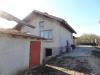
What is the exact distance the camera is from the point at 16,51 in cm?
1047

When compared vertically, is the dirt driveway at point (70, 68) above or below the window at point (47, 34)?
below

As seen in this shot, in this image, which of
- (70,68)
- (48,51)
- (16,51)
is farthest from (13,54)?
(48,51)

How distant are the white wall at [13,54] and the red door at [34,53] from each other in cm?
81

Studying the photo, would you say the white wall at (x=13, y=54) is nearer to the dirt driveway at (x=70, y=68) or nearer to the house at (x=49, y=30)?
the dirt driveway at (x=70, y=68)

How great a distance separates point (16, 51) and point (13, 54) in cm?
39

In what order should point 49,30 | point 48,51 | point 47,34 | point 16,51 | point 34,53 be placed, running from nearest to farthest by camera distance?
point 16,51 → point 34,53 → point 49,30 → point 47,34 → point 48,51

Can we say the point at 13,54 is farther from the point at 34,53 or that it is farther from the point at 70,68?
the point at 70,68

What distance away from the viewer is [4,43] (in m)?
9.21

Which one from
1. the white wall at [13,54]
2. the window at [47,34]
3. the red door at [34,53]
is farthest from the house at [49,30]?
the white wall at [13,54]

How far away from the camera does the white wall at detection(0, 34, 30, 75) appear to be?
912 cm

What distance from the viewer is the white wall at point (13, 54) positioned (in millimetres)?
9125

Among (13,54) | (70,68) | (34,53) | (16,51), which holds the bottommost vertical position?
(70,68)

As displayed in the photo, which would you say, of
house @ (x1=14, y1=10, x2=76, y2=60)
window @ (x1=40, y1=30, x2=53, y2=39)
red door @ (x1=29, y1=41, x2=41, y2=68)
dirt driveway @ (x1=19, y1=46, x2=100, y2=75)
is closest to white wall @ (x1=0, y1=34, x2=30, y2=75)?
red door @ (x1=29, y1=41, x2=41, y2=68)

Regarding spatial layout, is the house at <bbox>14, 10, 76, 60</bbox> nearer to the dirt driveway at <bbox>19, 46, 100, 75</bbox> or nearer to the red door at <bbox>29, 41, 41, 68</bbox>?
the dirt driveway at <bbox>19, 46, 100, 75</bbox>
